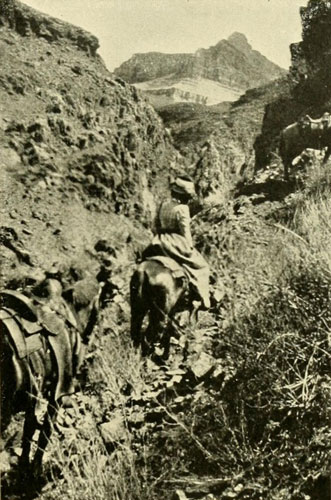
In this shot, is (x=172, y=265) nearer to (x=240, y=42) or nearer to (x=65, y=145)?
(x=65, y=145)

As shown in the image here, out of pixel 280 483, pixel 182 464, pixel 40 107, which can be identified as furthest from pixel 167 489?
pixel 40 107

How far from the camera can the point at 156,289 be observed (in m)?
4.38

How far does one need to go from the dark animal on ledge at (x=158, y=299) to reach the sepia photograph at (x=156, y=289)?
0.02m

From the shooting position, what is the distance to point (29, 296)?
368cm

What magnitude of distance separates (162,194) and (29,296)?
7.02 m

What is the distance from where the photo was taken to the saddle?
3.40 metres

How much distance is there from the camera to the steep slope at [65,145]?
8367mm

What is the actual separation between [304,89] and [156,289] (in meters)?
6.90


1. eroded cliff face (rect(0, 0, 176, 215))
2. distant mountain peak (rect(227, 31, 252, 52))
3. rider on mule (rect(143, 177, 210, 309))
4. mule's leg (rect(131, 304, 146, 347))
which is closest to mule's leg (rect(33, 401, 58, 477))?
mule's leg (rect(131, 304, 146, 347))

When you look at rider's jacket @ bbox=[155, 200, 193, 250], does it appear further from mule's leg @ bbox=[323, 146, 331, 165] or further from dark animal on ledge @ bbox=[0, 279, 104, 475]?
mule's leg @ bbox=[323, 146, 331, 165]

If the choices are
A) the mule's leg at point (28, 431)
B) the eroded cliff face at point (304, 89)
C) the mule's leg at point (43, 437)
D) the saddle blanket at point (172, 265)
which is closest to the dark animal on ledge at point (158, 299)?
the saddle blanket at point (172, 265)

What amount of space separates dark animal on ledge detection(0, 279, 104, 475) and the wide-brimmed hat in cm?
147

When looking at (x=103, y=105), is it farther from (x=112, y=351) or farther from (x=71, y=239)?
(x=112, y=351)

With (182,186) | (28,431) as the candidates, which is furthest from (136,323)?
(28,431)
